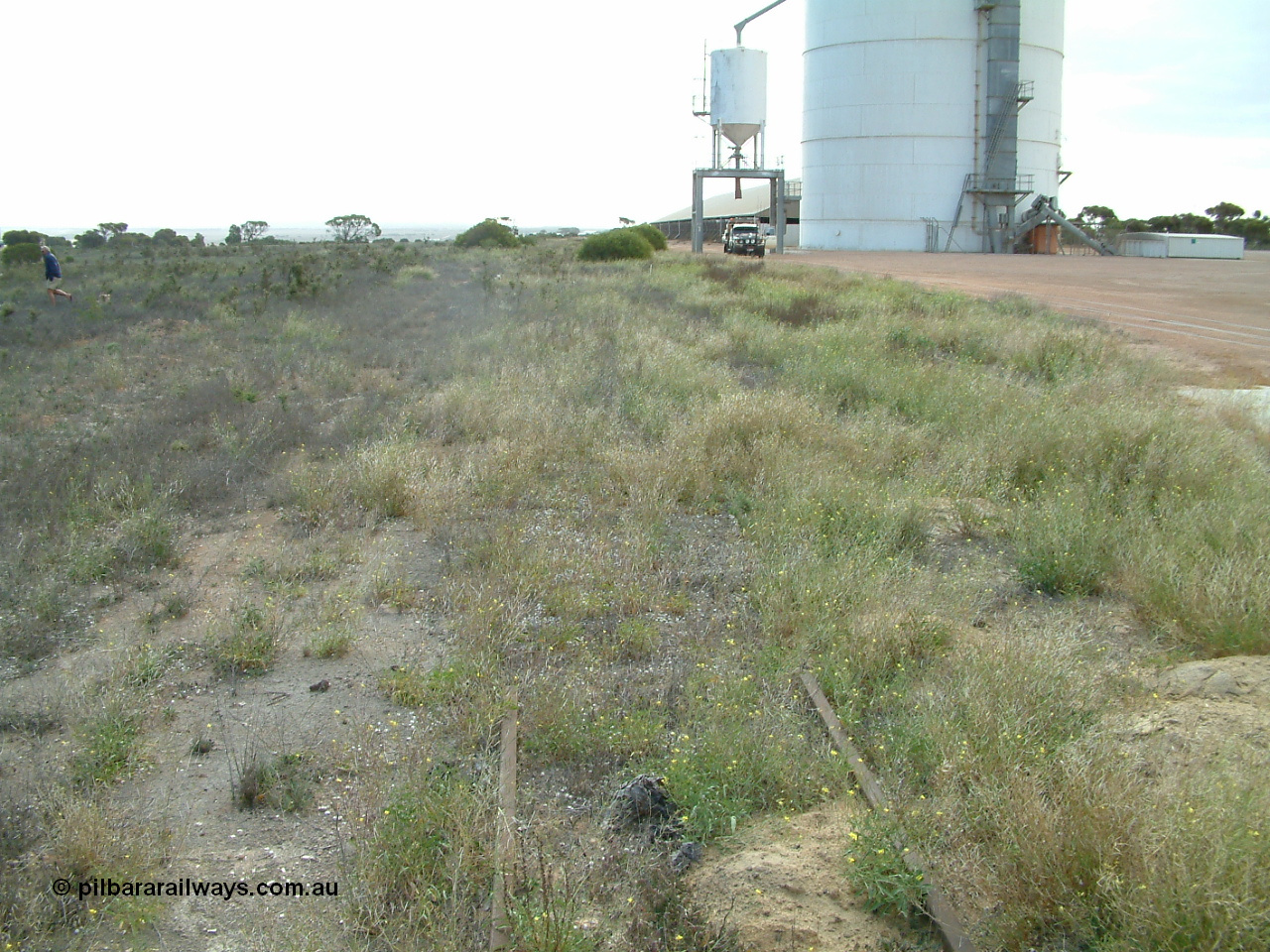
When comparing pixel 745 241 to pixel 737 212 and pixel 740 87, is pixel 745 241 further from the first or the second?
pixel 737 212

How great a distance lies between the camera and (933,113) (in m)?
55.8

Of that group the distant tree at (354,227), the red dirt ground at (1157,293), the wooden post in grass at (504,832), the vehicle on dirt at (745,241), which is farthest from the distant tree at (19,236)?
the wooden post in grass at (504,832)

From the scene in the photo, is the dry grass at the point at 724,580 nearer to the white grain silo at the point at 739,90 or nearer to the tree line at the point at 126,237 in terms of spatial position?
the tree line at the point at 126,237

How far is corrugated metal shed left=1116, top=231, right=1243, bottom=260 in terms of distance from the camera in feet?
168

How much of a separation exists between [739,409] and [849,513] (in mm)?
2913

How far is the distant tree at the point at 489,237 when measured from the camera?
5834cm

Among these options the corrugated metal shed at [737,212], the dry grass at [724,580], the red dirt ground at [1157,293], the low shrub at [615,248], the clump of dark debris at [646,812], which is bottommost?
the clump of dark debris at [646,812]

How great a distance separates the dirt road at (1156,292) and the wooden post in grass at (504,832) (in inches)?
523

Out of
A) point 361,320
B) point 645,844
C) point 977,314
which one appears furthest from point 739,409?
point 361,320

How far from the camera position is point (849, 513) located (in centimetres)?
761

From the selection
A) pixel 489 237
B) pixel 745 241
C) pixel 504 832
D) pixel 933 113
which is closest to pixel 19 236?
pixel 489 237

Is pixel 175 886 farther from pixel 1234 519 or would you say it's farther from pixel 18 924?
pixel 1234 519

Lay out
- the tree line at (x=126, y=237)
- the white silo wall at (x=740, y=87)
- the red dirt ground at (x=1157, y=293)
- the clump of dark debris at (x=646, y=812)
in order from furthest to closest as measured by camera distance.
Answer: the white silo wall at (x=740, y=87)
the tree line at (x=126, y=237)
the red dirt ground at (x=1157, y=293)
the clump of dark debris at (x=646, y=812)

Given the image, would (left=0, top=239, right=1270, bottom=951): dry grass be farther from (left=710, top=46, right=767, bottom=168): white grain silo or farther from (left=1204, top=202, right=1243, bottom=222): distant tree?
(left=1204, top=202, right=1243, bottom=222): distant tree
